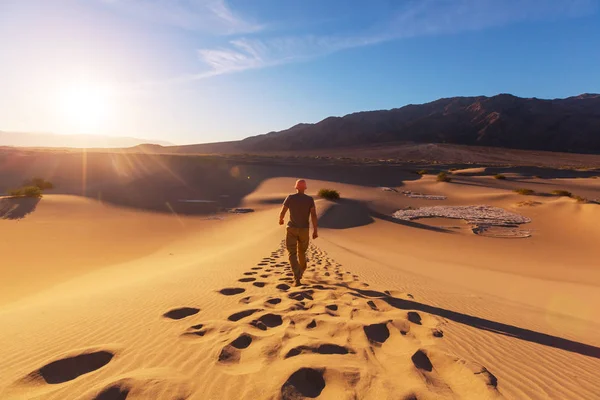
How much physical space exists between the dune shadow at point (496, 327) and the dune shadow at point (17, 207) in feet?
60.8

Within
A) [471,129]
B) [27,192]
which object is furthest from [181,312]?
[471,129]

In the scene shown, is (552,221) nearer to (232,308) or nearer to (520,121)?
(232,308)

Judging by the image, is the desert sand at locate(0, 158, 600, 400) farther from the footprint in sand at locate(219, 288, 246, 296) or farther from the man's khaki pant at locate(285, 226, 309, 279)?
the man's khaki pant at locate(285, 226, 309, 279)

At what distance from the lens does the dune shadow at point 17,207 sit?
53.5 ft

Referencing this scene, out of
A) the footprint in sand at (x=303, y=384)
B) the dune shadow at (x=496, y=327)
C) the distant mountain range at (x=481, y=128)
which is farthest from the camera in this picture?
the distant mountain range at (x=481, y=128)

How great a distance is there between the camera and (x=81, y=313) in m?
4.25

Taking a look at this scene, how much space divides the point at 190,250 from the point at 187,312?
8391 millimetres

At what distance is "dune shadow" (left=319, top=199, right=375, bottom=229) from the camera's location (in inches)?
674

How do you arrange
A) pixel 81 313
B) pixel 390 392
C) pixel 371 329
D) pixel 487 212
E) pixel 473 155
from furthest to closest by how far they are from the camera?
pixel 473 155 → pixel 487 212 → pixel 81 313 → pixel 371 329 → pixel 390 392

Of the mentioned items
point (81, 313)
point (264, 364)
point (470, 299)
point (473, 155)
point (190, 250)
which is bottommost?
point (190, 250)

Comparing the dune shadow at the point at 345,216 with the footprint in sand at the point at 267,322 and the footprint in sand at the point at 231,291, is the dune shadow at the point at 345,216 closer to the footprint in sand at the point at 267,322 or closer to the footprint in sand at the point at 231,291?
the footprint in sand at the point at 231,291

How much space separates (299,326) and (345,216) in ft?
48.8

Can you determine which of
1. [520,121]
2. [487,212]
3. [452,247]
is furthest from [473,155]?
[452,247]

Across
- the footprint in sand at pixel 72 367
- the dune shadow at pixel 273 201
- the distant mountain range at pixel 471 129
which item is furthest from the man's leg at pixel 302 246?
the distant mountain range at pixel 471 129
